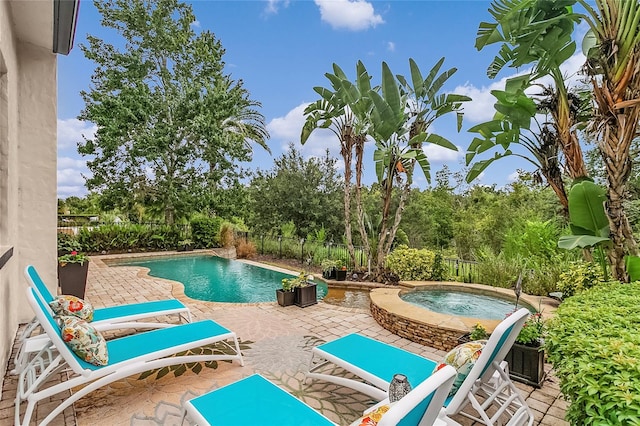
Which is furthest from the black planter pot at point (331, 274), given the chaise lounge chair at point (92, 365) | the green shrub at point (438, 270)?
the chaise lounge chair at point (92, 365)

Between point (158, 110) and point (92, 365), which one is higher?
point (158, 110)

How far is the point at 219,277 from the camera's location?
37.1ft

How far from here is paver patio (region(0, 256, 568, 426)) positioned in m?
3.11

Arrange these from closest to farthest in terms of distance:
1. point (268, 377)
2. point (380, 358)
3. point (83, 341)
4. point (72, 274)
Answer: point (83, 341), point (380, 358), point (268, 377), point (72, 274)

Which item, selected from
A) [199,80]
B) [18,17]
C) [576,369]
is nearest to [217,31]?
[199,80]

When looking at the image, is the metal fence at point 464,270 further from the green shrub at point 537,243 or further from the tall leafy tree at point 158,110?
the tall leafy tree at point 158,110

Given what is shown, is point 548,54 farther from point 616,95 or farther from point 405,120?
point 405,120

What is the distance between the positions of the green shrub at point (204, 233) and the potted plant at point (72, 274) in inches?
405

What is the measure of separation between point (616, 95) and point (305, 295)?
5.67 meters

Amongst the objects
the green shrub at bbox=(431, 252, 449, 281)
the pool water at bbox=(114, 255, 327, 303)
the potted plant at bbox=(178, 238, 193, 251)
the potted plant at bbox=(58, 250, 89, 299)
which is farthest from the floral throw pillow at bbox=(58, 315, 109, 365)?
the potted plant at bbox=(178, 238, 193, 251)

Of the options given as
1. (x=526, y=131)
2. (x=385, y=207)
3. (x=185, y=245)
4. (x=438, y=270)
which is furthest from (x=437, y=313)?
(x=185, y=245)

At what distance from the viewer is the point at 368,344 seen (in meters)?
3.83

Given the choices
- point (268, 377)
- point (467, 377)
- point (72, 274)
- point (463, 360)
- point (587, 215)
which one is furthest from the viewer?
point (72, 274)

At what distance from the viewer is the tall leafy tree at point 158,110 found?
15602 millimetres
